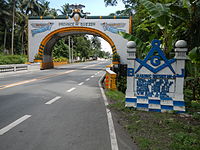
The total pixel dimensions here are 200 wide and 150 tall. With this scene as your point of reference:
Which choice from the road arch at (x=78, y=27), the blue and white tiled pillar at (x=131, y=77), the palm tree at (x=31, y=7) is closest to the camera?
the blue and white tiled pillar at (x=131, y=77)

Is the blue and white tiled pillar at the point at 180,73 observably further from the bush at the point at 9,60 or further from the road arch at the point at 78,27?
the bush at the point at 9,60

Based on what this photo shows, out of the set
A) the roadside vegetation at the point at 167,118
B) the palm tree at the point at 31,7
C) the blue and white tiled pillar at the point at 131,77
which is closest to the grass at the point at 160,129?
the roadside vegetation at the point at 167,118

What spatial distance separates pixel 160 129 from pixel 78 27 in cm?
2539

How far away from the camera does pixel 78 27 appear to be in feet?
92.1

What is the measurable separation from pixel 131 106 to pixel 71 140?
117 inches

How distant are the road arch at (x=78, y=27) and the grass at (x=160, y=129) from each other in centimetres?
2280

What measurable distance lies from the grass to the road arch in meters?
22.8

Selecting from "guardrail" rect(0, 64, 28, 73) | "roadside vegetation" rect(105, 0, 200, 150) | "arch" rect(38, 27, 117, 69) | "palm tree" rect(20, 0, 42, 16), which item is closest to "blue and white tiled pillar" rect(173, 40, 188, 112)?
"roadside vegetation" rect(105, 0, 200, 150)

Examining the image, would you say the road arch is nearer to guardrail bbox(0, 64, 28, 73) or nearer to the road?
guardrail bbox(0, 64, 28, 73)

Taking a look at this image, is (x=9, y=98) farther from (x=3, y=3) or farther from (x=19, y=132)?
(x=3, y=3)

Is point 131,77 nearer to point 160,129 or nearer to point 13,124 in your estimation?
point 160,129

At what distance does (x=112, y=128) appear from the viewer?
4578 millimetres

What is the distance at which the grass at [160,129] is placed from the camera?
144 inches

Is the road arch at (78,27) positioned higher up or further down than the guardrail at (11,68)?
higher up
